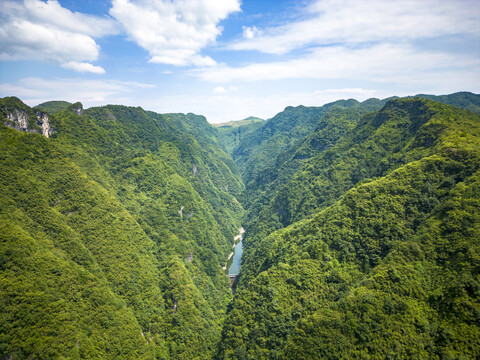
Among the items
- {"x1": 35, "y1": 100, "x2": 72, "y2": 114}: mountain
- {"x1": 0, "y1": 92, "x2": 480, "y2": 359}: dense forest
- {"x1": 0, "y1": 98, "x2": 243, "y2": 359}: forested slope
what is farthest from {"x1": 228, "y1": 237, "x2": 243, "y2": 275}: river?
{"x1": 35, "y1": 100, "x2": 72, "y2": 114}: mountain

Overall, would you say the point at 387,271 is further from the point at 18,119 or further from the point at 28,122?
the point at 28,122

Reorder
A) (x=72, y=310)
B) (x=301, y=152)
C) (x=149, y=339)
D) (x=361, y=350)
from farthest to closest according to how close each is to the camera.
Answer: (x=301, y=152) → (x=149, y=339) → (x=72, y=310) → (x=361, y=350)

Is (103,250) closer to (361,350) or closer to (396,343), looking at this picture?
(361,350)

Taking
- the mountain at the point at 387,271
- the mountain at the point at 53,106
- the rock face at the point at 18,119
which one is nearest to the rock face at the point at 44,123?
the rock face at the point at 18,119

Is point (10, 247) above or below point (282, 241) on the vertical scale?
above

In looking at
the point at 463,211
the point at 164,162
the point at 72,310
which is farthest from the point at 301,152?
the point at 72,310

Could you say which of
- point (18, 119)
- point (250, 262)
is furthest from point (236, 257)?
point (18, 119)

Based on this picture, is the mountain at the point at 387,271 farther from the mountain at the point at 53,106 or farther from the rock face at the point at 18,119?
the mountain at the point at 53,106
